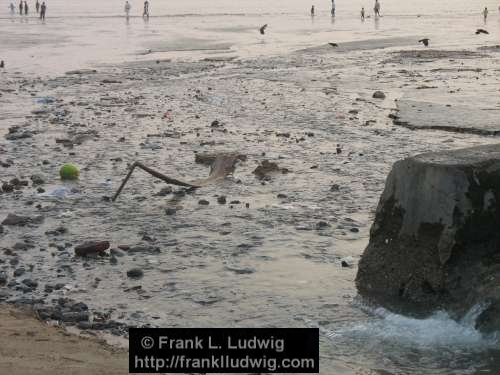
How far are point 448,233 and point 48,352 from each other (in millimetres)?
3351

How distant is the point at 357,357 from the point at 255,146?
8.32 meters

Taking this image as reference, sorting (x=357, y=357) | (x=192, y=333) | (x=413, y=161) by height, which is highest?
(x=413, y=161)

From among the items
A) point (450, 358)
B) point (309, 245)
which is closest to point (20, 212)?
point (309, 245)

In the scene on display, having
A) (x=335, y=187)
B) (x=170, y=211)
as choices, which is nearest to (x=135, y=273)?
(x=170, y=211)

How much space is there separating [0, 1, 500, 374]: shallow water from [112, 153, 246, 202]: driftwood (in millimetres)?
195

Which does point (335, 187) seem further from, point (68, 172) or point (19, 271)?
point (19, 271)

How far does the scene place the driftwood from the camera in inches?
417

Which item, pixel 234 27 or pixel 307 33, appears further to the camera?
pixel 234 27

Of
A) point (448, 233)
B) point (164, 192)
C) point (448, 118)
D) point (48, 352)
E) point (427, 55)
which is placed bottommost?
point (48, 352)

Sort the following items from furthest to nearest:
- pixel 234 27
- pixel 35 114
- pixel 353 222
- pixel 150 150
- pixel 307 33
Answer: pixel 234 27, pixel 307 33, pixel 35 114, pixel 150 150, pixel 353 222

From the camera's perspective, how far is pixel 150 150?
13.7 metres

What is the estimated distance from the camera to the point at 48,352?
558 cm

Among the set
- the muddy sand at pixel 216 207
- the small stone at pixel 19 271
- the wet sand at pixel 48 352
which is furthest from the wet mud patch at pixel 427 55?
the wet sand at pixel 48 352

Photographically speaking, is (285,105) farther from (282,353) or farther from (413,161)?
(282,353)
